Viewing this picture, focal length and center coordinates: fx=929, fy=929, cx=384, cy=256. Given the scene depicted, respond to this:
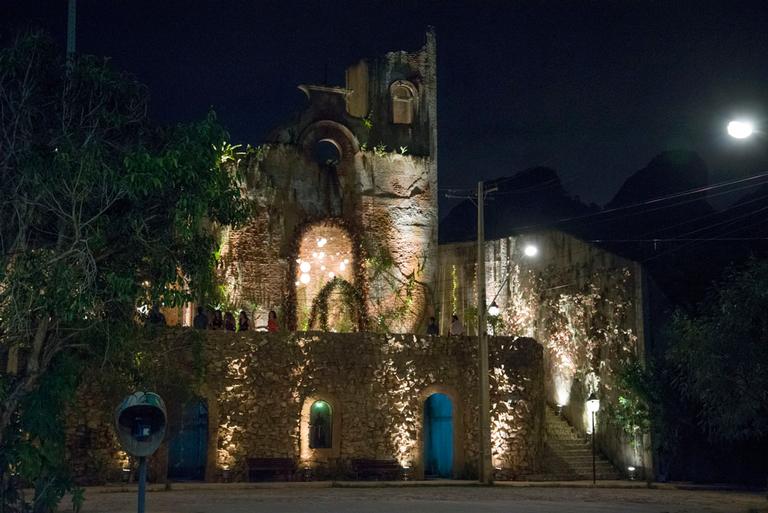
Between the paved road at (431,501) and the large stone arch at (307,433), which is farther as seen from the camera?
the large stone arch at (307,433)

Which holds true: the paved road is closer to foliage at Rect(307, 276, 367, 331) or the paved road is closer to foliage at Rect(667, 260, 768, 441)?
foliage at Rect(667, 260, 768, 441)

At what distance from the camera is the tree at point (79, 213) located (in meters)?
11.5

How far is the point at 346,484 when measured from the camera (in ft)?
77.8

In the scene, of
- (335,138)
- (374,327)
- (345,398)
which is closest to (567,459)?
(345,398)

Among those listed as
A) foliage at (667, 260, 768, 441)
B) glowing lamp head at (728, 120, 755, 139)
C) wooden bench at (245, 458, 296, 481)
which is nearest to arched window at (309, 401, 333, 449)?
wooden bench at (245, 458, 296, 481)

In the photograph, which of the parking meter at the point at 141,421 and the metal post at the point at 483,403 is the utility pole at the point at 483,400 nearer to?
the metal post at the point at 483,403

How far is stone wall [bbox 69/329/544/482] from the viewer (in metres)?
24.1

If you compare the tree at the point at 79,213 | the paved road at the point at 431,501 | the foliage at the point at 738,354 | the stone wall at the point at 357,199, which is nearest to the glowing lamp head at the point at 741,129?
the tree at the point at 79,213

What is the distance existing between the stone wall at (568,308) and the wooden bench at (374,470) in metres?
5.55

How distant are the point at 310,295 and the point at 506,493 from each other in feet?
35.3

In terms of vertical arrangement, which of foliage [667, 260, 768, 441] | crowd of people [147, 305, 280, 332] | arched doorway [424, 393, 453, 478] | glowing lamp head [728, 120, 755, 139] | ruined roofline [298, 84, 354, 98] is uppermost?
ruined roofline [298, 84, 354, 98]

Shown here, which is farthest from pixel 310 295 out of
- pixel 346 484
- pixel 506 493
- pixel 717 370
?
pixel 717 370

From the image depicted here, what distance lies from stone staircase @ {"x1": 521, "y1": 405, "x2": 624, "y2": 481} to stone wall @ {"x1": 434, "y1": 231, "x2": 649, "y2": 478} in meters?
0.38

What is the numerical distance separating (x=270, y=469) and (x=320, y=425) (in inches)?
83.1
